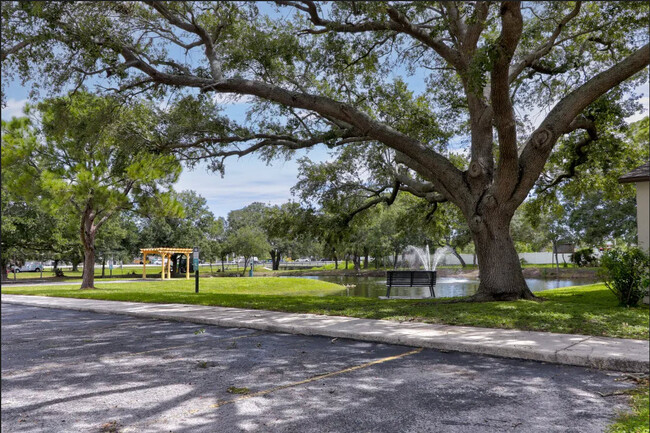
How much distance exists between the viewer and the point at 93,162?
21281 millimetres

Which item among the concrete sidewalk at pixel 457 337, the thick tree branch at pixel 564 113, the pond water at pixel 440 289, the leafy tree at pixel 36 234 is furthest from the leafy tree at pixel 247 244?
the thick tree branch at pixel 564 113

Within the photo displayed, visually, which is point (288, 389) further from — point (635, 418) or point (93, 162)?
point (93, 162)

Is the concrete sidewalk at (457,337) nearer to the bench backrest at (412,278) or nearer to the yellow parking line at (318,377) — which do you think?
the yellow parking line at (318,377)

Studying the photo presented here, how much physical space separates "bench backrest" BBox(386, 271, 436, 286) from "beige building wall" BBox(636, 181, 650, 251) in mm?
7373

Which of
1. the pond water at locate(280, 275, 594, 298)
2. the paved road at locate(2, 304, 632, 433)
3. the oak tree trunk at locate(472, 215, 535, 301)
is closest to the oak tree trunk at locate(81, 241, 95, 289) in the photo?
the pond water at locate(280, 275, 594, 298)

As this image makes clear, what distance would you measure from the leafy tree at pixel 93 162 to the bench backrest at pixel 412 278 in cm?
957

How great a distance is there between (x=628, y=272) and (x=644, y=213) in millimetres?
2633

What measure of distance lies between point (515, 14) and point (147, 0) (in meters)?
7.89

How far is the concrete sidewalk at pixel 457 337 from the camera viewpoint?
6516 millimetres

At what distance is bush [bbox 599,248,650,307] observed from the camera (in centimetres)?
1145

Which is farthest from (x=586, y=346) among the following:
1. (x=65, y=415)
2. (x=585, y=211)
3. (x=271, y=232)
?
(x=585, y=211)

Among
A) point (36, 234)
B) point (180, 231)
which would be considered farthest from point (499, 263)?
point (180, 231)

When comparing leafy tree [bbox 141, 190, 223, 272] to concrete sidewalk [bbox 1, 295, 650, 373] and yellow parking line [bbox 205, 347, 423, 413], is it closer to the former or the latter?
concrete sidewalk [bbox 1, 295, 650, 373]

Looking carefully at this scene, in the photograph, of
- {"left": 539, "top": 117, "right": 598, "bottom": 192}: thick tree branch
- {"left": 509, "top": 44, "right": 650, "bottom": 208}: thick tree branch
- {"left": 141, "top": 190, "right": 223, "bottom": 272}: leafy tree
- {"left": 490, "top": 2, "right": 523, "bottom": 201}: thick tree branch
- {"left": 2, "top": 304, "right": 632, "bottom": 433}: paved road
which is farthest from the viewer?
{"left": 141, "top": 190, "right": 223, "bottom": 272}: leafy tree
